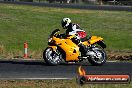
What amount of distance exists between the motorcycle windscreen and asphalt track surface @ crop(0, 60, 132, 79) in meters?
Answer: 0.33

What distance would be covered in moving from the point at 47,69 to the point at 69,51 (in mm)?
1628

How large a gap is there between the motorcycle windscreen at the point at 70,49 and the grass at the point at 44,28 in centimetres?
457

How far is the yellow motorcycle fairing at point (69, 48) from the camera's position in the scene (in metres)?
19.4

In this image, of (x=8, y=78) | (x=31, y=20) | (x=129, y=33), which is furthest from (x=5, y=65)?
(x=31, y=20)

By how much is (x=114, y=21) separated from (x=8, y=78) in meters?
33.6

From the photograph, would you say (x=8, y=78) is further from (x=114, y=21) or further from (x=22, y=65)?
(x=114, y=21)

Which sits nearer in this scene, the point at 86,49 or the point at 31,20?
the point at 86,49

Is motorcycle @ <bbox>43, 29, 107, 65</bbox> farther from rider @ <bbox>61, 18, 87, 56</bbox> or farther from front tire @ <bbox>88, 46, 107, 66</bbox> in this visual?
rider @ <bbox>61, 18, 87, 56</bbox>

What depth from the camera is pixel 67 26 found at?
63.6ft

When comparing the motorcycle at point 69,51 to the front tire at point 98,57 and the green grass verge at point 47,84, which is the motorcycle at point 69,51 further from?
the green grass verge at point 47,84

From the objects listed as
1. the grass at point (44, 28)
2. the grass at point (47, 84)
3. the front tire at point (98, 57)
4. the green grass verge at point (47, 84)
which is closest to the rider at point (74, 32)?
the front tire at point (98, 57)

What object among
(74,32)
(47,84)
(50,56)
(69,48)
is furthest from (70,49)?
(47,84)

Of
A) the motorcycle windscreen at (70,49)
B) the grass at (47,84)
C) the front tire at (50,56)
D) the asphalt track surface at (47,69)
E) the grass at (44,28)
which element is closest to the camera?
the grass at (47,84)

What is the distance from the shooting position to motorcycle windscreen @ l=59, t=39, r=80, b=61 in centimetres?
1942
